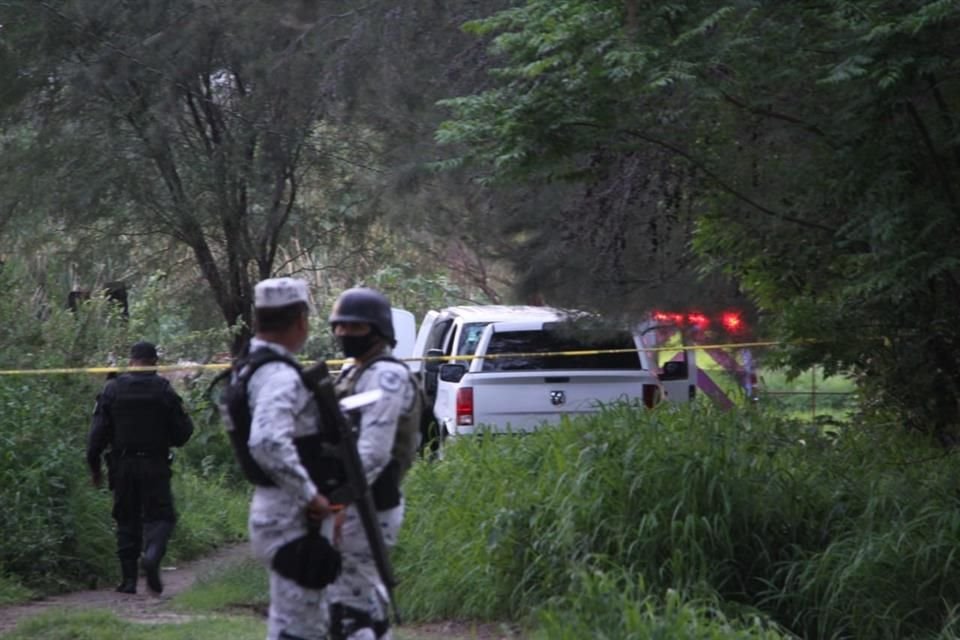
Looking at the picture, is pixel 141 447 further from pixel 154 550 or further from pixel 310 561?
pixel 310 561

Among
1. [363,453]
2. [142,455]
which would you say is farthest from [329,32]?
[363,453]

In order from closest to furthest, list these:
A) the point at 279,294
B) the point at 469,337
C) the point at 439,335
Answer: the point at 279,294 → the point at 469,337 → the point at 439,335

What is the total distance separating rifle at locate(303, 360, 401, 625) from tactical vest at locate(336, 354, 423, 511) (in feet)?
0.80

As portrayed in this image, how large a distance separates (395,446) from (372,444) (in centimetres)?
27

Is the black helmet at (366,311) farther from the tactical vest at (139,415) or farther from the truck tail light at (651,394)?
the truck tail light at (651,394)

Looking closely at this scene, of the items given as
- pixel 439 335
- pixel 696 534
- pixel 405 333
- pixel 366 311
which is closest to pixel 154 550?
pixel 696 534

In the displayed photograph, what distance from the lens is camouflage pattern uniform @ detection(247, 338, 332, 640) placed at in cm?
526

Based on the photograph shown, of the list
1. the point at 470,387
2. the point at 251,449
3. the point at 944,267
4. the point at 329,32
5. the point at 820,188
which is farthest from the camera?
the point at 329,32

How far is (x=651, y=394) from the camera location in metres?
14.1

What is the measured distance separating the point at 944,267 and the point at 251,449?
5.08 m

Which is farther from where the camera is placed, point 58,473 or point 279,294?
point 58,473

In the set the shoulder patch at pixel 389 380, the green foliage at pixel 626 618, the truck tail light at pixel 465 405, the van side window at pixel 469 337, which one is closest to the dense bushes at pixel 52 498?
the truck tail light at pixel 465 405

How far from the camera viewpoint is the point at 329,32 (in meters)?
14.7

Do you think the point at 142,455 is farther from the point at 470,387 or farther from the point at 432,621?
the point at 470,387
